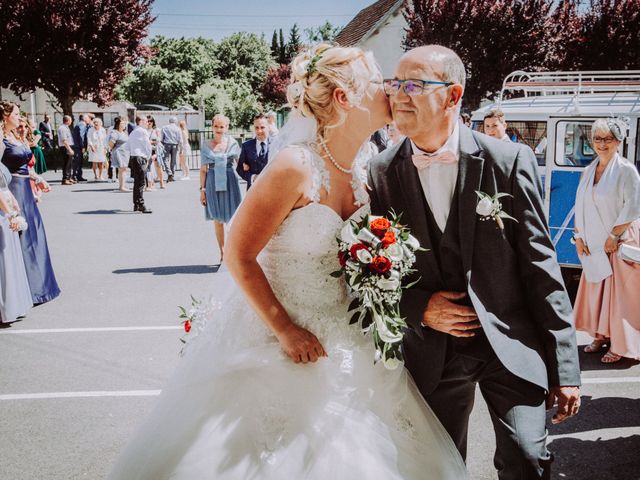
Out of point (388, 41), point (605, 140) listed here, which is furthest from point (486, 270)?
point (388, 41)

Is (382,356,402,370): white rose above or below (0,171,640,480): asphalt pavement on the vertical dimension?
above

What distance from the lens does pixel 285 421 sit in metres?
2.20

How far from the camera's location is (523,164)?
235cm

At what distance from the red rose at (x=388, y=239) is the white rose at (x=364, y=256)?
7cm

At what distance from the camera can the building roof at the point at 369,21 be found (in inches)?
1182

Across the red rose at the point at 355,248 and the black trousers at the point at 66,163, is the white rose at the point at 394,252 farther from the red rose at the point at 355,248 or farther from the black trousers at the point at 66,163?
the black trousers at the point at 66,163

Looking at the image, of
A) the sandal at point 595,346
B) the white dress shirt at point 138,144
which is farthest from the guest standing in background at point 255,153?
the white dress shirt at point 138,144

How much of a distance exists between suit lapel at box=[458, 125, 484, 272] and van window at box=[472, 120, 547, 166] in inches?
274

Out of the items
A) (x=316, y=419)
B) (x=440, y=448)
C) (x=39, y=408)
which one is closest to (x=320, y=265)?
(x=316, y=419)

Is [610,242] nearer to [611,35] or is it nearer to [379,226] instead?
[379,226]

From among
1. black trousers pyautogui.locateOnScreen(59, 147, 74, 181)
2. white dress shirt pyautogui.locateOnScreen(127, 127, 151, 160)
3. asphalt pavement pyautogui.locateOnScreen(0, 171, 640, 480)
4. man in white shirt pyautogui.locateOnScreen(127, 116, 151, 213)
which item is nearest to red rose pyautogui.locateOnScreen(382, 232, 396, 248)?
asphalt pavement pyautogui.locateOnScreen(0, 171, 640, 480)

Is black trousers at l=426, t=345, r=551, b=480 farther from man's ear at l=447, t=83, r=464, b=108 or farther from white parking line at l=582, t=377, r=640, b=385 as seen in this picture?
white parking line at l=582, t=377, r=640, b=385

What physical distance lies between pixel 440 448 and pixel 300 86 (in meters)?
1.57

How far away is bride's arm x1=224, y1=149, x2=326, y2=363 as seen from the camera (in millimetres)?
2357
